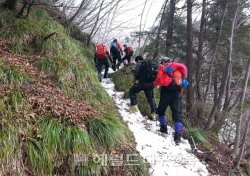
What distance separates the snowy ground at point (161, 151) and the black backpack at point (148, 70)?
1228 millimetres

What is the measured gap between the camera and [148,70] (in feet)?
26.2


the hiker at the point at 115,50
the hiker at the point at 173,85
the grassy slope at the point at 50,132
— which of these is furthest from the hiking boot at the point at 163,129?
the hiker at the point at 115,50

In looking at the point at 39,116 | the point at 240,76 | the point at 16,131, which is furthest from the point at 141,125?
the point at 240,76

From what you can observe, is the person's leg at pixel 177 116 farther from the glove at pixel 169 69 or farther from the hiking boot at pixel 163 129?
the glove at pixel 169 69

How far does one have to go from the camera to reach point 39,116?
472cm

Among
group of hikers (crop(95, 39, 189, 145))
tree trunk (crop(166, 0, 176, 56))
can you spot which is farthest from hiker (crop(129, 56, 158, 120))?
tree trunk (crop(166, 0, 176, 56))

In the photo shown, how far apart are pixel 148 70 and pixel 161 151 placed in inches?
102

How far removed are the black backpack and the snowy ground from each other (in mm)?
1228

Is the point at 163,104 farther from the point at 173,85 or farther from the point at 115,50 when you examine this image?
the point at 115,50

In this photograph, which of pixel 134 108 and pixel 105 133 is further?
pixel 134 108

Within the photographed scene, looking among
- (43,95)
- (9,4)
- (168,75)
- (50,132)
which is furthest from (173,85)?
(9,4)

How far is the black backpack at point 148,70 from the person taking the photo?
790 centimetres

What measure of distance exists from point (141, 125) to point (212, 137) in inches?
161

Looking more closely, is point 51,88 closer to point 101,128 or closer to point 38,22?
point 101,128
